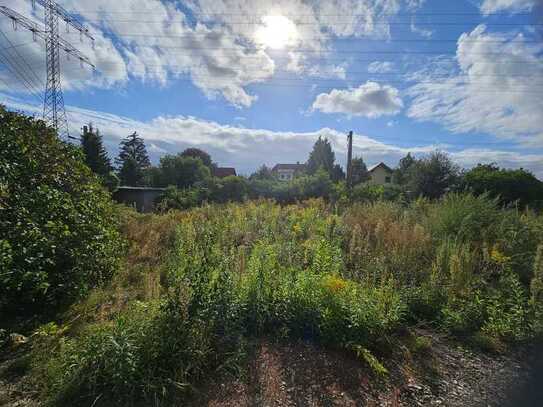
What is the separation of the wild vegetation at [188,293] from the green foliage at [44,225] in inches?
0.6

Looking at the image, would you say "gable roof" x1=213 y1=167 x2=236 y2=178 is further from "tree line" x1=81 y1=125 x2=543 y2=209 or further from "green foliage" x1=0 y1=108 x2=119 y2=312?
"green foliage" x1=0 y1=108 x2=119 y2=312

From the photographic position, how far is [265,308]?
2.43 m

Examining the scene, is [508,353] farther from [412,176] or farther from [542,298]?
[412,176]

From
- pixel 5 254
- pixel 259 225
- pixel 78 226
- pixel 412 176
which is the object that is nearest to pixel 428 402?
pixel 5 254

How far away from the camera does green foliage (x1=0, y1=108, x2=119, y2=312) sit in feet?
8.00

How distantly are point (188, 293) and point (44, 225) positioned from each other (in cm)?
183

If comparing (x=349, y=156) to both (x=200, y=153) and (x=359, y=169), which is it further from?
(x=200, y=153)

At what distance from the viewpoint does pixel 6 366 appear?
2.09m

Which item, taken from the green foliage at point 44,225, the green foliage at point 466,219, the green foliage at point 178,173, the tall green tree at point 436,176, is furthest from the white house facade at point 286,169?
the green foliage at point 44,225

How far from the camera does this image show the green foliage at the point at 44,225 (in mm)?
2439

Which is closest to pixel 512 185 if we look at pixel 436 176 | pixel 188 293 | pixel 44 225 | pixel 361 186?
pixel 436 176

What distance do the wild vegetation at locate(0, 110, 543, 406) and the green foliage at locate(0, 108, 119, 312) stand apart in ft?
0.05

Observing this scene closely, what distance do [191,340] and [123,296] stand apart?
1.63 m

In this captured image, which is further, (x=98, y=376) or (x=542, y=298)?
(x=542, y=298)
